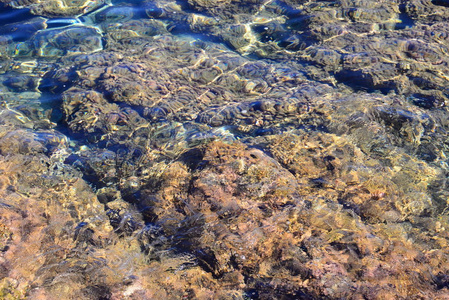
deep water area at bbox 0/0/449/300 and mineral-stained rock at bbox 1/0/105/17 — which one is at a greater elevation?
mineral-stained rock at bbox 1/0/105/17

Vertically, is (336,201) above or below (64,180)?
above

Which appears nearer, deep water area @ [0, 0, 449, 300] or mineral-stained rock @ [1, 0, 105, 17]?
deep water area @ [0, 0, 449, 300]

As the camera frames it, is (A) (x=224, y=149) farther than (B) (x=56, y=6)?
No

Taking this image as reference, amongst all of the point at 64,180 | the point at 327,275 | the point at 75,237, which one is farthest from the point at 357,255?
the point at 64,180

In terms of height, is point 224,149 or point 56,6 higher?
point 56,6

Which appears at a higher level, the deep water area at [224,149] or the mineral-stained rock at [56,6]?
the mineral-stained rock at [56,6]

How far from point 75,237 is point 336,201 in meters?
2.50

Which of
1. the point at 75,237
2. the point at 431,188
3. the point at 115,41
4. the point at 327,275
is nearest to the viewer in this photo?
the point at 327,275

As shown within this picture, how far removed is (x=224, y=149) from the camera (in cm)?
359

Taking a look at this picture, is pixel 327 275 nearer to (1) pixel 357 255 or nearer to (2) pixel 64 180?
(1) pixel 357 255

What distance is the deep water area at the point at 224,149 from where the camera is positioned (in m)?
2.64

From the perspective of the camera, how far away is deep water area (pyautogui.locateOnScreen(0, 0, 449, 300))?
2637 mm

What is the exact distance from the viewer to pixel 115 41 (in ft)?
20.8

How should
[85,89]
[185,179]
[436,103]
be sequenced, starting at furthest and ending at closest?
1. [85,89]
2. [436,103]
3. [185,179]
